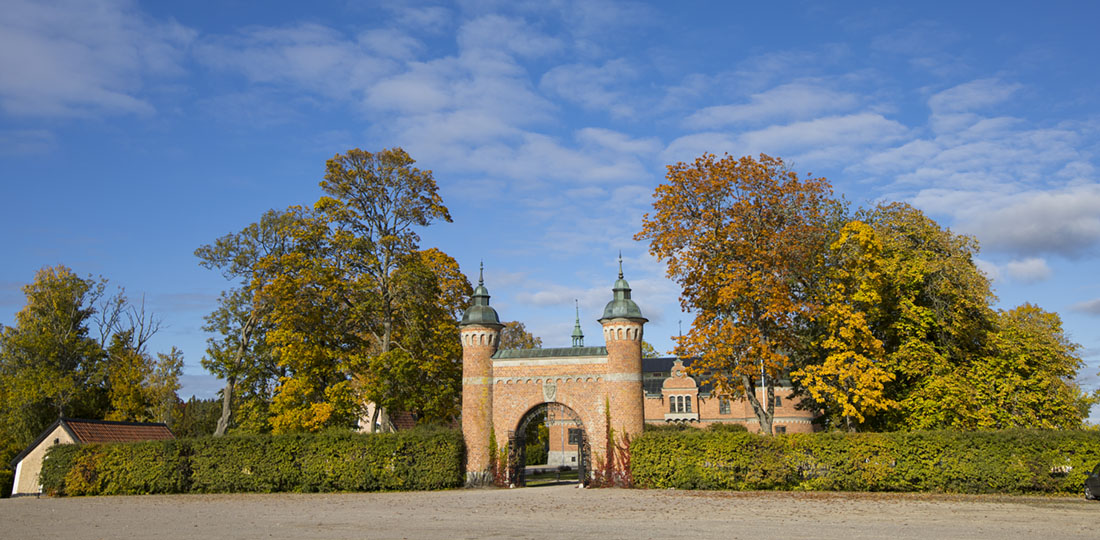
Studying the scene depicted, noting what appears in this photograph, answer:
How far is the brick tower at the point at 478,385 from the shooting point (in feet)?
89.0

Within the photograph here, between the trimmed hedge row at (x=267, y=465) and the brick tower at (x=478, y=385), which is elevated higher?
the brick tower at (x=478, y=385)

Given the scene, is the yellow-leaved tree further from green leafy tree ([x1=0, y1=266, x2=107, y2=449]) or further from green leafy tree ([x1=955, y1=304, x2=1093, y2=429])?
green leafy tree ([x1=0, y1=266, x2=107, y2=449])

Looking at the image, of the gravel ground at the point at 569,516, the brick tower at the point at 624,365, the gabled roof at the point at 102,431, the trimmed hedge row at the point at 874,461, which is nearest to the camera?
the gravel ground at the point at 569,516

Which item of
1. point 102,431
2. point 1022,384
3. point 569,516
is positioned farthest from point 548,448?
point 569,516

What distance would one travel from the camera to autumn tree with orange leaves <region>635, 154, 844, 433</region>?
1018 inches

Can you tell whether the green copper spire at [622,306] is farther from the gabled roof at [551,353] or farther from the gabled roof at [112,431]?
the gabled roof at [112,431]

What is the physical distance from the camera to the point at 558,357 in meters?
27.4

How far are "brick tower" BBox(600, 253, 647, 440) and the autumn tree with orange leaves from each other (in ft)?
5.92

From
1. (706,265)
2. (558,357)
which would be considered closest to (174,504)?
(558,357)

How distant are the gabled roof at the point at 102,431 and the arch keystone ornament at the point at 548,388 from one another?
13.7 metres

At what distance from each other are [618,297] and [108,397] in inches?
1197

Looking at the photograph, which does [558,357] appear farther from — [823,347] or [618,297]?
[823,347]

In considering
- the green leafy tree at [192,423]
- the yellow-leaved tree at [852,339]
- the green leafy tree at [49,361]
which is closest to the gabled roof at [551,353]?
the yellow-leaved tree at [852,339]

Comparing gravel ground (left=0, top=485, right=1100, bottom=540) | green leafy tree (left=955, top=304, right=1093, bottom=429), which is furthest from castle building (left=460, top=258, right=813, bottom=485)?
green leafy tree (left=955, top=304, right=1093, bottom=429)
